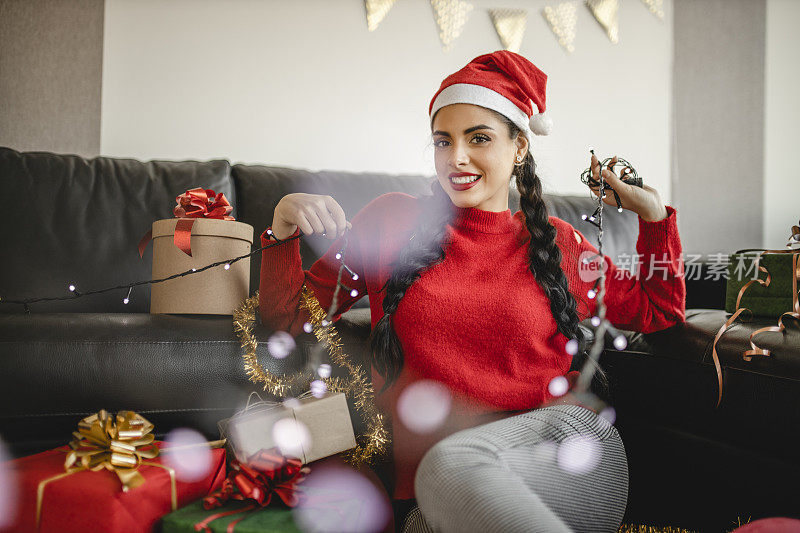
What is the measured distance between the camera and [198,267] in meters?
1.10

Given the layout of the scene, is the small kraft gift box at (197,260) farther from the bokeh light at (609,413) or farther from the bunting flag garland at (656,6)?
the bunting flag garland at (656,6)

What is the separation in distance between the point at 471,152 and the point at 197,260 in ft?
1.99

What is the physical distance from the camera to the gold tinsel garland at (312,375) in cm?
101

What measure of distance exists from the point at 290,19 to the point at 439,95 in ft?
3.94

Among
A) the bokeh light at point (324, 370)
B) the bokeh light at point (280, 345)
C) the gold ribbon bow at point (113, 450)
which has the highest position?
the bokeh light at point (280, 345)

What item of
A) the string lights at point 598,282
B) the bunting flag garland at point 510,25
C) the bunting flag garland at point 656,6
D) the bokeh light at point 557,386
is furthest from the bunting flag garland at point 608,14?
the bokeh light at point 557,386

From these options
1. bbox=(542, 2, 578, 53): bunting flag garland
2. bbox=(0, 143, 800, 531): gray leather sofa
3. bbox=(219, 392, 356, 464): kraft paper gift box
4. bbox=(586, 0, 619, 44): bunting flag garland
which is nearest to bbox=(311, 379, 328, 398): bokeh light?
bbox=(219, 392, 356, 464): kraft paper gift box

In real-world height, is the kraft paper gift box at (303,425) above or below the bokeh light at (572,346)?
below

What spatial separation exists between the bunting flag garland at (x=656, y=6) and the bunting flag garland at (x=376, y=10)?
114 cm

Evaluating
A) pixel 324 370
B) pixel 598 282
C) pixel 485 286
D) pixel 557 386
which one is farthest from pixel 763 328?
pixel 324 370

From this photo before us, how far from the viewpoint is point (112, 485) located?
0.74 metres

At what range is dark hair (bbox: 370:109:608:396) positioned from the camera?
949mm

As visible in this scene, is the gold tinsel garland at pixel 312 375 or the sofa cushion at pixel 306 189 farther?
the sofa cushion at pixel 306 189

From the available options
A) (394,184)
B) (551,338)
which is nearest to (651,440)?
(551,338)
